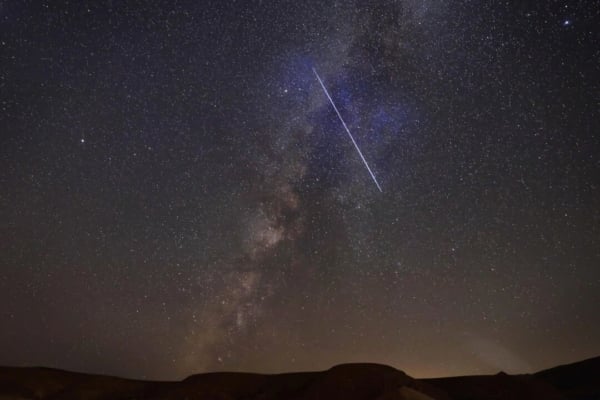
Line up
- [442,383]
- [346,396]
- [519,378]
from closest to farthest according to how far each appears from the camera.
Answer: [346,396] < [519,378] < [442,383]

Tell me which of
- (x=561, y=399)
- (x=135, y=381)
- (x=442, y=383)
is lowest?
(x=561, y=399)

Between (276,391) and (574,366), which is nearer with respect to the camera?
(276,391)

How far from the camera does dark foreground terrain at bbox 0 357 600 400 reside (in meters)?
32.5

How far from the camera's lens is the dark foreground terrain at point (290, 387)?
32.5 metres

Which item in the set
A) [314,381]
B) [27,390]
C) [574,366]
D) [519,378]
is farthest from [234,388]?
[574,366]

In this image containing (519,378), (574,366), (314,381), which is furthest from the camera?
(574,366)

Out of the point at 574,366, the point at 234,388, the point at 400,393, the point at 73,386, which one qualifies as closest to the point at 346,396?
the point at 400,393

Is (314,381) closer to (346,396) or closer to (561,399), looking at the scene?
(346,396)

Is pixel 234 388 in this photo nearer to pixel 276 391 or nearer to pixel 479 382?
pixel 276 391

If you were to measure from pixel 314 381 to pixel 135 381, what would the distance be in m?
15.3

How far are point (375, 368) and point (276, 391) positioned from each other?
7.75 metres

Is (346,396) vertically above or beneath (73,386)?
beneath

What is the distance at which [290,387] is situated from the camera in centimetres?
3750

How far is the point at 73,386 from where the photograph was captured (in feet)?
118
